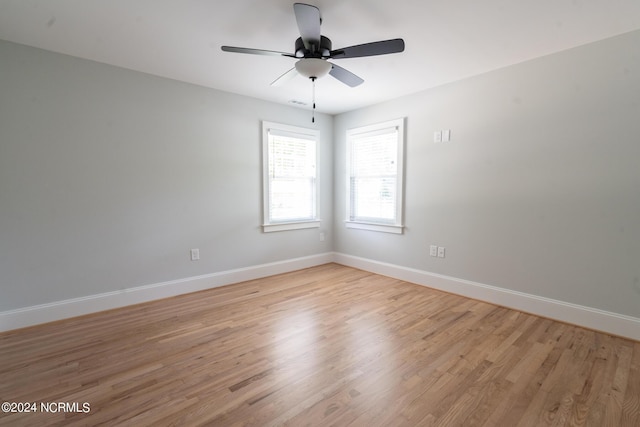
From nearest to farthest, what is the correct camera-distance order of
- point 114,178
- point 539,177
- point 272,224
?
1. point 539,177
2. point 114,178
3. point 272,224

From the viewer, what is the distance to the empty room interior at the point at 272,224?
1.81 meters

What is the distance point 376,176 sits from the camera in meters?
4.27

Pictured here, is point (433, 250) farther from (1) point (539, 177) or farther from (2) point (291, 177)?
(2) point (291, 177)

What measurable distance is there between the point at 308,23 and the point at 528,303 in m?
3.21

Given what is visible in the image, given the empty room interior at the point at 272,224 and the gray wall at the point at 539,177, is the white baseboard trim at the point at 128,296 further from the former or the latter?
the gray wall at the point at 539,177

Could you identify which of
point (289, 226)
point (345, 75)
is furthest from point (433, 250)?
point (345, 75)

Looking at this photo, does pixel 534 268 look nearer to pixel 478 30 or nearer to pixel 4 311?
pixel 478 30

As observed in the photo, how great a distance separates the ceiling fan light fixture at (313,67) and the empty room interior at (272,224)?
0.01 meters

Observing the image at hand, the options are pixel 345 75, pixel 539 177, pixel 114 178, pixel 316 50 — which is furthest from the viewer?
pixel 114 178

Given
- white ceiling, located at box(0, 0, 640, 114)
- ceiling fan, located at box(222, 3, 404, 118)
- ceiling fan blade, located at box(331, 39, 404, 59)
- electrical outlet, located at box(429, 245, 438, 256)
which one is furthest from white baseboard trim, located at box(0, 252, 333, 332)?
ceiling fan blade, located at box(331, 39, 404, 59)

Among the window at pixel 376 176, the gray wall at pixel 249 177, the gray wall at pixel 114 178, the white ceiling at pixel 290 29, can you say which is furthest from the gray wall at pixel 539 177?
the gray wall at pixel 114 178

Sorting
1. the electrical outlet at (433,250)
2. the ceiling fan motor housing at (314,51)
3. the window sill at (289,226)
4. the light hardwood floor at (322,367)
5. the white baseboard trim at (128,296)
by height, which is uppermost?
the ceiling fan motor housing at (314,51)

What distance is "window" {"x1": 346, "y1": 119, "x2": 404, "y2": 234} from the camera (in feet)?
13.1

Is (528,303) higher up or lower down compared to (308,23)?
lower down
